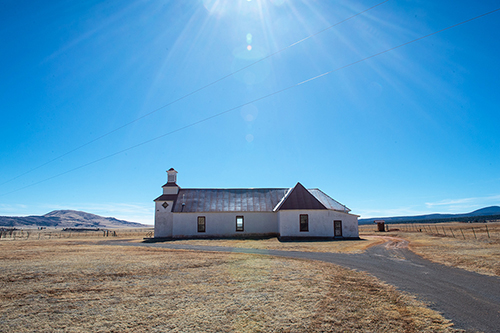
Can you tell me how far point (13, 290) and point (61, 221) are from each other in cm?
22083

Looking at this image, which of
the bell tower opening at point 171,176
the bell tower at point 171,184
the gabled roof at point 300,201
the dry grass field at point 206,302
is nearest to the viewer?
the dry grass field at point 206,302

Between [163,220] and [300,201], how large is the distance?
664 inches

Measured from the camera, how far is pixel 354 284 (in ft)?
28.7

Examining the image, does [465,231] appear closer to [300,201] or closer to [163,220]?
[300,201]

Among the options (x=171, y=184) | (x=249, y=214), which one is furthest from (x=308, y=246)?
(x=171, y=184)

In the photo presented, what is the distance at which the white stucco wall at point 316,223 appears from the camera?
3053 centimetres

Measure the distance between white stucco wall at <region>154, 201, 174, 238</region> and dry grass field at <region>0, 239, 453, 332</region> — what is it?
2409 cm

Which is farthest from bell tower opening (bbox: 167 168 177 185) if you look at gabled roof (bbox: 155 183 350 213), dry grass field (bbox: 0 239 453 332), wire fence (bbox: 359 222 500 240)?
wire fence (bbox: 359 222 500 240)

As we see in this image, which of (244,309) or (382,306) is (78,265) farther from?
(382,306)

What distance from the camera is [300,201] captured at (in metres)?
31.4

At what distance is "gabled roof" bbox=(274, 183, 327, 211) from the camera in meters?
30.9

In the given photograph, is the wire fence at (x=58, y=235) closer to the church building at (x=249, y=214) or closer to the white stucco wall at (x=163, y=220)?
the white stucco wall at (x=163, y=220)

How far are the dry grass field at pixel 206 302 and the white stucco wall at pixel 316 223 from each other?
1989 centimetres

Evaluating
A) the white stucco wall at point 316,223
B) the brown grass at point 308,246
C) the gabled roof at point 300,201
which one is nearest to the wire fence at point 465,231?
the white stucco wall at point 316,223
